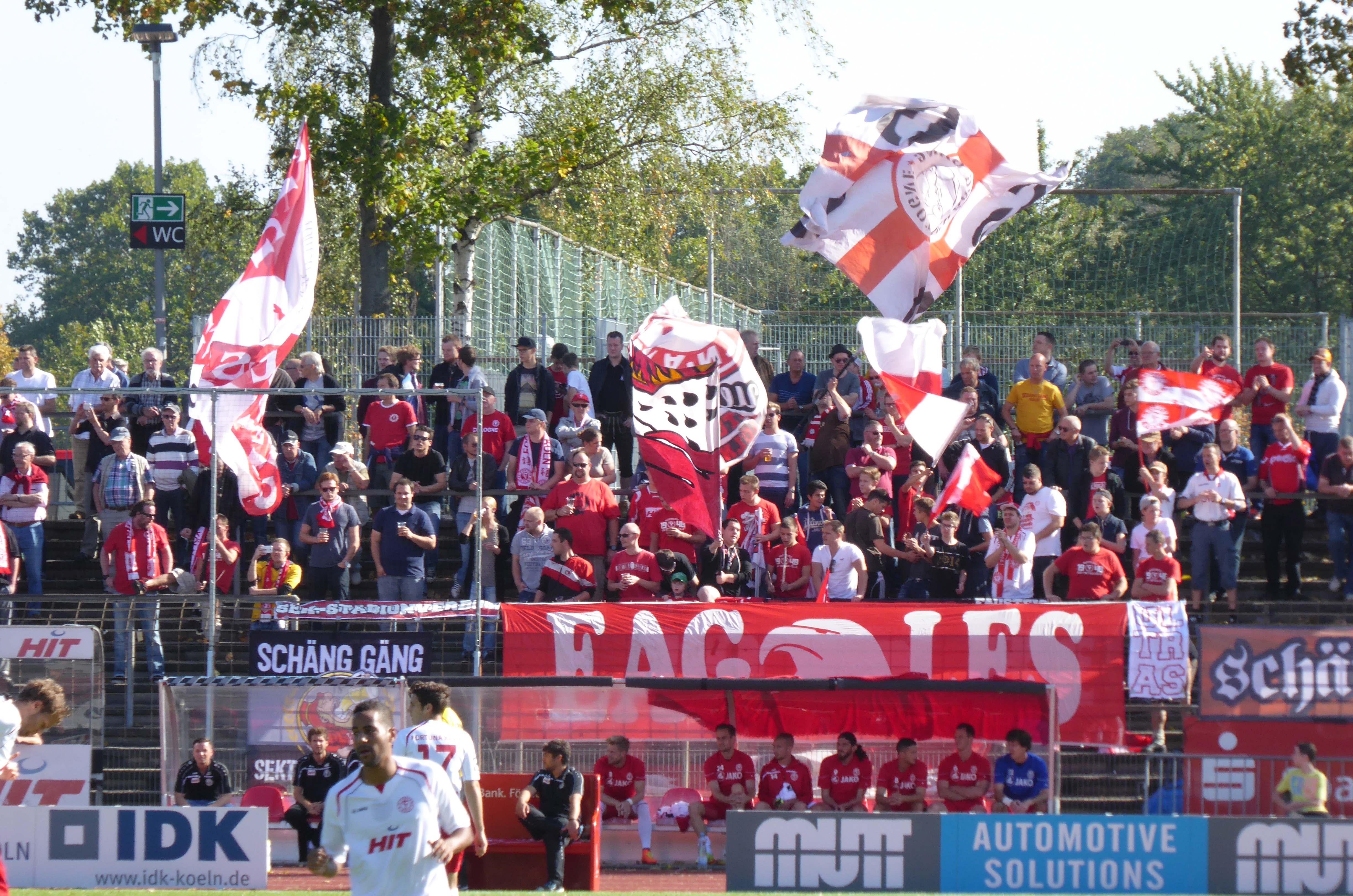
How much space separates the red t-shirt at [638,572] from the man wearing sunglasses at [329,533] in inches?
107

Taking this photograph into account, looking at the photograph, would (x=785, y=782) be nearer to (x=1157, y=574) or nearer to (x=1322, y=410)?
(x=1157, y=574)

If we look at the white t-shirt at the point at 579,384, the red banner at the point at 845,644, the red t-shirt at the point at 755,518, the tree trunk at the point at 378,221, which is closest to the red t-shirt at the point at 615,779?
the red banner at the point at 845,644

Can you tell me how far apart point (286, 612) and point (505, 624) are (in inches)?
75.6

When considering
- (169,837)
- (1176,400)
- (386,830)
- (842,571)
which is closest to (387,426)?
(842,571)

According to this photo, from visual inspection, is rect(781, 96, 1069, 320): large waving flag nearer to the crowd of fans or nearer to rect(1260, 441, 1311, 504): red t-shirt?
the crowd of fans

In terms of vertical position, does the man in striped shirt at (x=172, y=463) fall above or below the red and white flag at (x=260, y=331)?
below

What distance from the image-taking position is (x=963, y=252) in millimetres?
14555

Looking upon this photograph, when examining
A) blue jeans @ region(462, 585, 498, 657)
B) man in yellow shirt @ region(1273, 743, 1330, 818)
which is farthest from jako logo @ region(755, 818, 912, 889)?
blue jeans @ region(462, 585, 498, 657)

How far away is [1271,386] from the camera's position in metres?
16.9

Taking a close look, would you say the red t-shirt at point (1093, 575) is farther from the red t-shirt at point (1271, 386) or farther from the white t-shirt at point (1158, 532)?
the red t-shirt at point (1271, 386)

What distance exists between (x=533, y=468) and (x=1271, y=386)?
324 inches

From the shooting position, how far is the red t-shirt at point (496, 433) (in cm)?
1662

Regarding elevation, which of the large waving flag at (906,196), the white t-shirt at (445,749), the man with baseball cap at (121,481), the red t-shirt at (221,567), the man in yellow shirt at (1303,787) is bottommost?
Result: the man in yellow shirt at (1303,787)

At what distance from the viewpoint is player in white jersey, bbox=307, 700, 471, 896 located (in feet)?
21.2
